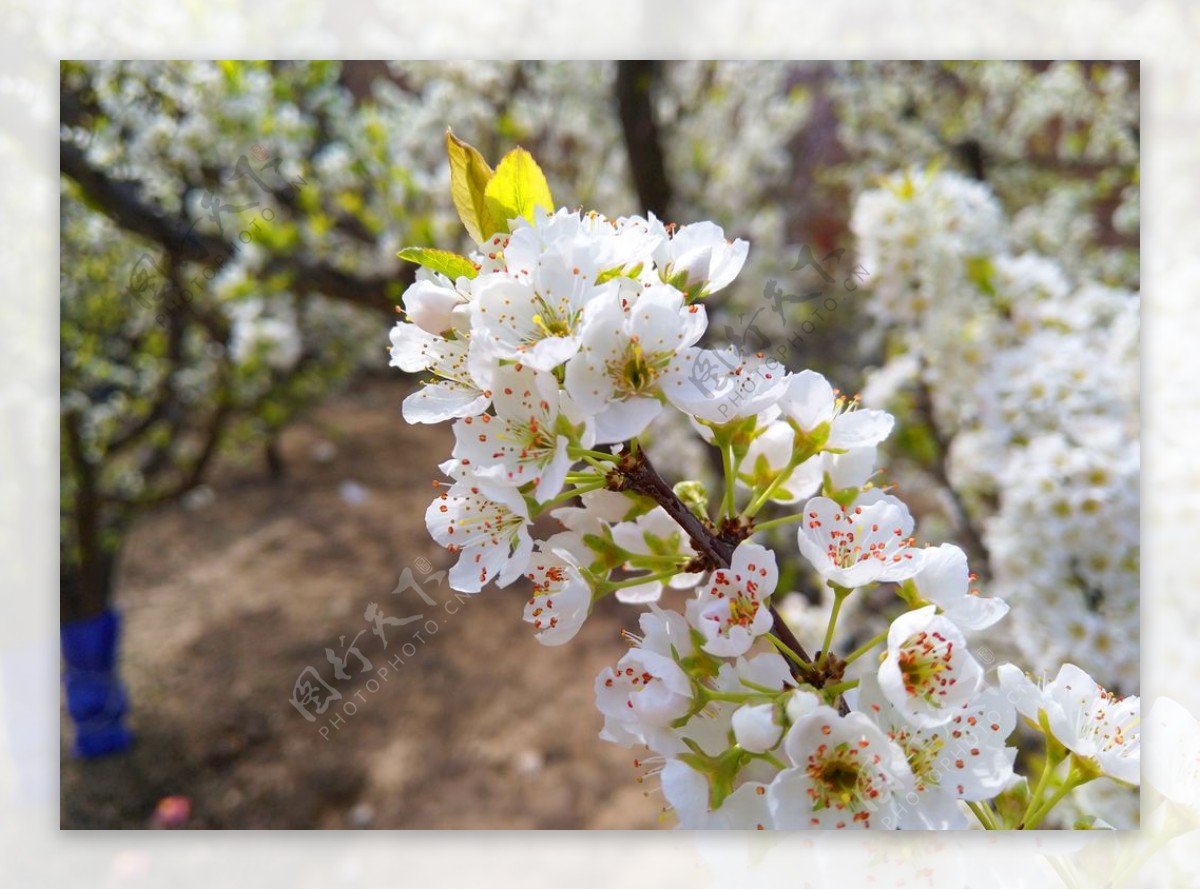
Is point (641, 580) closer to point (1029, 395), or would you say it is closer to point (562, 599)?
point (562, 599)

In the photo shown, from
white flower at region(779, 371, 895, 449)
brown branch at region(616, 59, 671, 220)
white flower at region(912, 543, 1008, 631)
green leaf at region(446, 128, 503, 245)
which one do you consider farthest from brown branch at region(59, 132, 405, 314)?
white flower at region(912, 543, 1008, 631)

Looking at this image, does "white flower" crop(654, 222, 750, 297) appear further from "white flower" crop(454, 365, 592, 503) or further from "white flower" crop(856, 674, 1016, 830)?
"white flower" crop(856, 674, 1016, 830)

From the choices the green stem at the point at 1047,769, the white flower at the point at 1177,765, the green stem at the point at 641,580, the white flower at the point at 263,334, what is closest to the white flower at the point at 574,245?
the green stem at the point at 641,580

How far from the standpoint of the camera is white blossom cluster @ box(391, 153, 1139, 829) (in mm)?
536

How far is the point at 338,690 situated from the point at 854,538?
2.69 m

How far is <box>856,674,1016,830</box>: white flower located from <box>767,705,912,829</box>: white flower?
0.07ft

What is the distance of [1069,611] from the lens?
1.38 m

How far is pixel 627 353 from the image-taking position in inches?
21.2

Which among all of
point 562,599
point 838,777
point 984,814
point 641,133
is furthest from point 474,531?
point 641,133

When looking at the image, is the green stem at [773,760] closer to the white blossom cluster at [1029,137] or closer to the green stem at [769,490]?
the green stem at [769,490]

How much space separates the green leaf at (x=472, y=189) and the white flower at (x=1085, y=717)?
47 cm

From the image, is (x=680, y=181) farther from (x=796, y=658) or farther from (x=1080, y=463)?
(x=796, y=658)

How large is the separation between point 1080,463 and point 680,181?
1.78 m

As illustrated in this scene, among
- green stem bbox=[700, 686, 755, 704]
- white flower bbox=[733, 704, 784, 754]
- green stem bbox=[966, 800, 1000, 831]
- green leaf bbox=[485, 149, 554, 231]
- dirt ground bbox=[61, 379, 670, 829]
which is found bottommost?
dirt ground bbox=[61, 379, 670, 829]
